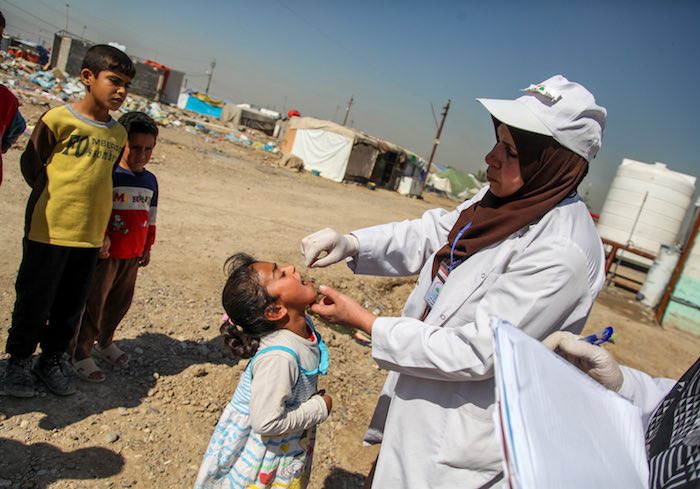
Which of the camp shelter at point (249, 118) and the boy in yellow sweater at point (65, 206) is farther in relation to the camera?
the camp shelter at point (249, 118)

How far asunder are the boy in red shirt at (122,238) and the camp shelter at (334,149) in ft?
59.3

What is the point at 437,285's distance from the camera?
5.78 ft

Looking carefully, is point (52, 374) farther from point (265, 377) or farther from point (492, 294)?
point (492, 294)

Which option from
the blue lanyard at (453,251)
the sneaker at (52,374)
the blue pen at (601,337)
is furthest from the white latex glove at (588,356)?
the sneaker at (52,374)

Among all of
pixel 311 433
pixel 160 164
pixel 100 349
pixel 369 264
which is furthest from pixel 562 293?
pixel 160 164

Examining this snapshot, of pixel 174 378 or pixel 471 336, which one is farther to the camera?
pixel 174 378

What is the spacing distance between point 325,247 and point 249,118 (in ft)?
119

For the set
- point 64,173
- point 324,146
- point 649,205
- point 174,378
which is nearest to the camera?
point 64,173

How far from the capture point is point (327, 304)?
66.9 inches

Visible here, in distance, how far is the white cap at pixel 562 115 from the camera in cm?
140

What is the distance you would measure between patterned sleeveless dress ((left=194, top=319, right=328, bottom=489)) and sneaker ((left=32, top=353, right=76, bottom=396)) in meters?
1.36

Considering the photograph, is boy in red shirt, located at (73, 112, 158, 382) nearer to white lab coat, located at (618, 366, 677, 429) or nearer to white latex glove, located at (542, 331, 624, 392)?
white latex glove, located at (542, 331, 624, 392)

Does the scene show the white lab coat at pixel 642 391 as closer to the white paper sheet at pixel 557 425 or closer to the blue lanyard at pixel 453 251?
the white paper sheet at pixel 557 425

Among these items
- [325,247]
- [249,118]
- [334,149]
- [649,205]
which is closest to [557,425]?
[325,247]
